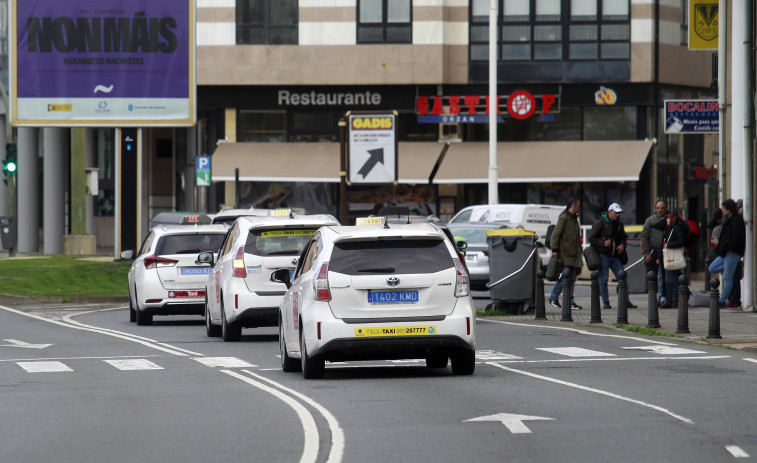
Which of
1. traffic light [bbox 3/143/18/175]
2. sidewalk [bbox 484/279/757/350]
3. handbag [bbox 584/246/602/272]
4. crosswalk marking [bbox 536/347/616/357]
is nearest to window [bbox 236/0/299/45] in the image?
traffic light [bbox 3/143/18/175]

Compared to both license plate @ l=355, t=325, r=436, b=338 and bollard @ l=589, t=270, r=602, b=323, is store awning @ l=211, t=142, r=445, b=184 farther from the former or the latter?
license plate @ l=355, t=325, r=436, b=338

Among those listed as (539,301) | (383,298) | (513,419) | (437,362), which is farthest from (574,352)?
(513,419)

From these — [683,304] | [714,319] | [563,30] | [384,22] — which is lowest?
[714,319]

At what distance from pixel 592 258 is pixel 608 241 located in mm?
449

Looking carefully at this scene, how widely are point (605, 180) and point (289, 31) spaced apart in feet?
36.3

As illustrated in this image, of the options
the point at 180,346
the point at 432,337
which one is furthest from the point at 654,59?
the point at 432,337

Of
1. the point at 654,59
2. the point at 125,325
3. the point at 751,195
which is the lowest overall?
the point at 125,325

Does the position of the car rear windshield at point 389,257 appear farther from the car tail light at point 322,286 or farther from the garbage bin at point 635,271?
A: the garbage bin at point 635,271

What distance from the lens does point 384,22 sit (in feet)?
162

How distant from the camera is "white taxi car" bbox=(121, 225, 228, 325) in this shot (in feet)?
78.9

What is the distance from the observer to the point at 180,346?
779 inches

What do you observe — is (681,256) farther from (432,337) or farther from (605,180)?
(605,180)

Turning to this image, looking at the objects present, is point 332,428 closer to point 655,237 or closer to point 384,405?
point 384,405

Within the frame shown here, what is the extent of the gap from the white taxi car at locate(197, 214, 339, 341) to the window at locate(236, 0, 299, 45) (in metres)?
29.6
